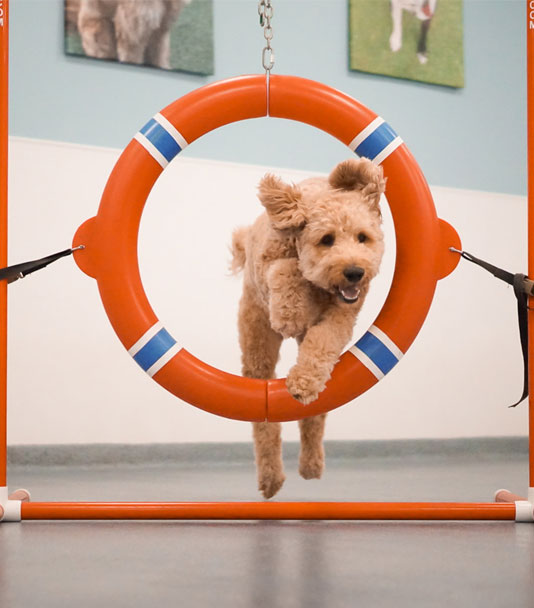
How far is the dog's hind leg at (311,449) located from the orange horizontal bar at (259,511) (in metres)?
0.36

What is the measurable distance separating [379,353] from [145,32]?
2.43 meters

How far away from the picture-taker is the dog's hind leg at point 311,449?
2.57m

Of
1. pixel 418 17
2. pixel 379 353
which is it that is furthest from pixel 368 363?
pixel 418 17

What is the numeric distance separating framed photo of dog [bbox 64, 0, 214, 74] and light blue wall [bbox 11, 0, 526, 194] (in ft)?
0.17

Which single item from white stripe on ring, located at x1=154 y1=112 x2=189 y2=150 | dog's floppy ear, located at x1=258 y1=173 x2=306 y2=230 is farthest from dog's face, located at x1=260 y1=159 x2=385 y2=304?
white stripe on ring, located at x1=154 y1=112 x2=189 y2=150

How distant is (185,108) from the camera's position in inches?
90.9

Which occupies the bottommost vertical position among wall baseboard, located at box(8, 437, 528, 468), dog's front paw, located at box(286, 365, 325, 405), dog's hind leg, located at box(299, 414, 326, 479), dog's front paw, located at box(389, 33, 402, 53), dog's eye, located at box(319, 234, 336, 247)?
wall baseboard, located at box(8, 437, 528, 468)

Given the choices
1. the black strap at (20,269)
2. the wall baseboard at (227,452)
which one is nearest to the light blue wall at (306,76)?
the wall baseboard at (227,452)

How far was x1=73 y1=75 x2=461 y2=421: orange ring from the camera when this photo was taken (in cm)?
221

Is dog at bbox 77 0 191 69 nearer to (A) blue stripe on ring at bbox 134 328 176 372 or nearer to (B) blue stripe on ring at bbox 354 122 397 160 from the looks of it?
(B) blue stripe on ring at bbox 354 122 397 160

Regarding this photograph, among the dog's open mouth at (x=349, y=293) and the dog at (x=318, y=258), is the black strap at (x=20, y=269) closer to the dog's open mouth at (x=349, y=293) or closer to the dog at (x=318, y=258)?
the dog at (x=318, y=258)

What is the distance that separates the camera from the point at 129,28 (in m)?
3.92

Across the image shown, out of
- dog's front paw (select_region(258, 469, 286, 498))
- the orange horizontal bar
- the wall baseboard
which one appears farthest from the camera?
the wall baseboard

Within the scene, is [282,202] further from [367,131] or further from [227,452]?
[227,452]
